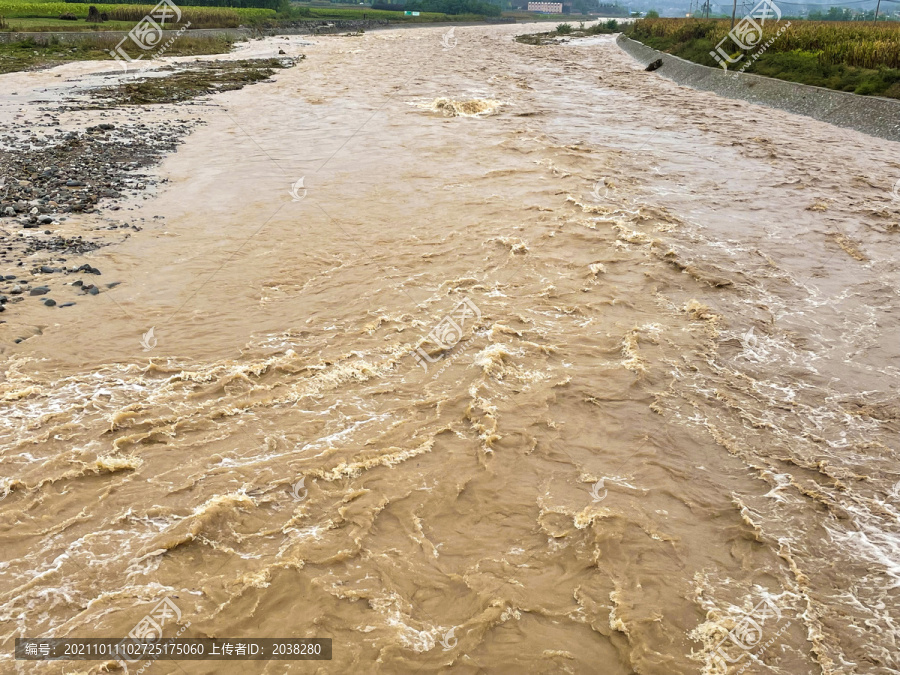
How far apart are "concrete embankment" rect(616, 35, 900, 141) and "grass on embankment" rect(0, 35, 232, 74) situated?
31.4m

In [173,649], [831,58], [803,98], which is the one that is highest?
[831,58]

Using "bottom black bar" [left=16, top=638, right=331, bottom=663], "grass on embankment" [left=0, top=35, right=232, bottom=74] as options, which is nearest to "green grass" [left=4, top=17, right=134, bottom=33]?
"grass on embankment" [left=0, top=35, right=232, bottom=74]

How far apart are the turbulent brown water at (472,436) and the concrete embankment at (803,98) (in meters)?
8.93

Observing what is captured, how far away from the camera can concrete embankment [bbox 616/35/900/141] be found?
20203mm

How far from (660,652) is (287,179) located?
529 inches

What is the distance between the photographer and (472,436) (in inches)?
253

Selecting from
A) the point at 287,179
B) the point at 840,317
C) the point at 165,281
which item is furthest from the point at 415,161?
the point at 840,317

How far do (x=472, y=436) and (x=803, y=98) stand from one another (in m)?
25.3

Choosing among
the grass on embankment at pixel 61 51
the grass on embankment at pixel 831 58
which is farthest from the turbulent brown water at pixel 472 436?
the grass on embankment at pixel 61 51

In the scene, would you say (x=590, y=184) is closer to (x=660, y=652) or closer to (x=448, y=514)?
(x=448, y=514)

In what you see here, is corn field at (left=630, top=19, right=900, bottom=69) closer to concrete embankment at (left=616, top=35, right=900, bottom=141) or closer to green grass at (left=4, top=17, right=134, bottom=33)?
concrete embankment at (left=616, top=35, right=900, bottom=141)

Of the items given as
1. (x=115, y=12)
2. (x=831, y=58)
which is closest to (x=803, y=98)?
(x=831, y=58)

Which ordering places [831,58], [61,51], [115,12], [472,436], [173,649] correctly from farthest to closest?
[115,12]
[61,51]
[831,58]
[472,436]
[173,649]

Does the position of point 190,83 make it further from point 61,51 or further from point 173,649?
point 173,649
